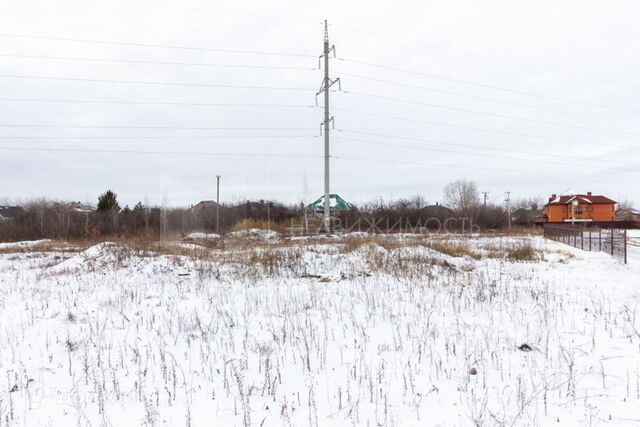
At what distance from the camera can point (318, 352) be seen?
440 cm

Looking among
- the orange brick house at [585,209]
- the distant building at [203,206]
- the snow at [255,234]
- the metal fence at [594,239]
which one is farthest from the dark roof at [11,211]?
the orange brick house at [585,209]

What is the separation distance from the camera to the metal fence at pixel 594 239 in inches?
597

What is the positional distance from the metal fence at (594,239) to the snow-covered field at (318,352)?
807 cm

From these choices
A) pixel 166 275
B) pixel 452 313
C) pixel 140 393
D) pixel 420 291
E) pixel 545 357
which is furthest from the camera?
pixel 166 275

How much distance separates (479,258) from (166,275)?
33.5 feet

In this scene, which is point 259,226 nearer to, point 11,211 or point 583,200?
point 11,211

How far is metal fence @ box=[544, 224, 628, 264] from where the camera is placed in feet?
49.8

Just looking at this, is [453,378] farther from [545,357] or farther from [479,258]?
[479,258]

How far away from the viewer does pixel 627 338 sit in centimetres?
486

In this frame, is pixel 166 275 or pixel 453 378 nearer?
pixel 453 378

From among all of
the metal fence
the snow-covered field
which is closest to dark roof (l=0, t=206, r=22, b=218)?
the snow-covered field


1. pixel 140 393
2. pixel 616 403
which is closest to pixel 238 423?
pixel 140 393

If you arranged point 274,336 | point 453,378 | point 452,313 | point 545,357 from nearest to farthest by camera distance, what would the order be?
point 453,378 → point 545,357 → point 274,336 → point 452,313

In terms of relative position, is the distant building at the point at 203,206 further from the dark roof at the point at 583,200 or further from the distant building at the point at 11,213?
the dark roof at the point at 583,200
